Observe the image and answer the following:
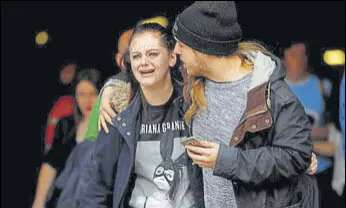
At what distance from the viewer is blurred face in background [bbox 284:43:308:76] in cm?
573

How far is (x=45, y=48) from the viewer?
6.82 m

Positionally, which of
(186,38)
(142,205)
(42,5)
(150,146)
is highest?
(42,5)

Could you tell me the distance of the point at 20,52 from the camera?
6.80 m

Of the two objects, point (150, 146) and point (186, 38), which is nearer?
point (186, 38)

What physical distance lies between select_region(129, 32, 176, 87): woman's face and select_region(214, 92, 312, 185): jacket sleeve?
2.10ft

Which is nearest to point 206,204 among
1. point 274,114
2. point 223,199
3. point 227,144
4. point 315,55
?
point 223,199

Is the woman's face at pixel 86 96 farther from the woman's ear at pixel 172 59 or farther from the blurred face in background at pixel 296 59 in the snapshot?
the woman's ear at pixel 172 59

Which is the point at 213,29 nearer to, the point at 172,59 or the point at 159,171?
the point at 172,59

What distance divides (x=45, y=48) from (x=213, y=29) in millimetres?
4060

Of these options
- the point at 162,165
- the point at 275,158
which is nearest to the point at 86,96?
the point at 162,165

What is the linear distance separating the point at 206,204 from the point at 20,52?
404cm

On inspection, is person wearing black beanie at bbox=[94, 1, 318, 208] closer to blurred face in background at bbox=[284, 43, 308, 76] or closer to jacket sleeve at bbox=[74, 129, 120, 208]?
jacket sleeve at bbox=[74, 129, 120, 208]

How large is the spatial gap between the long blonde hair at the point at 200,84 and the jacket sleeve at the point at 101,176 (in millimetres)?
388

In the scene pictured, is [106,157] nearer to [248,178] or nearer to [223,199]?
[223,199]
